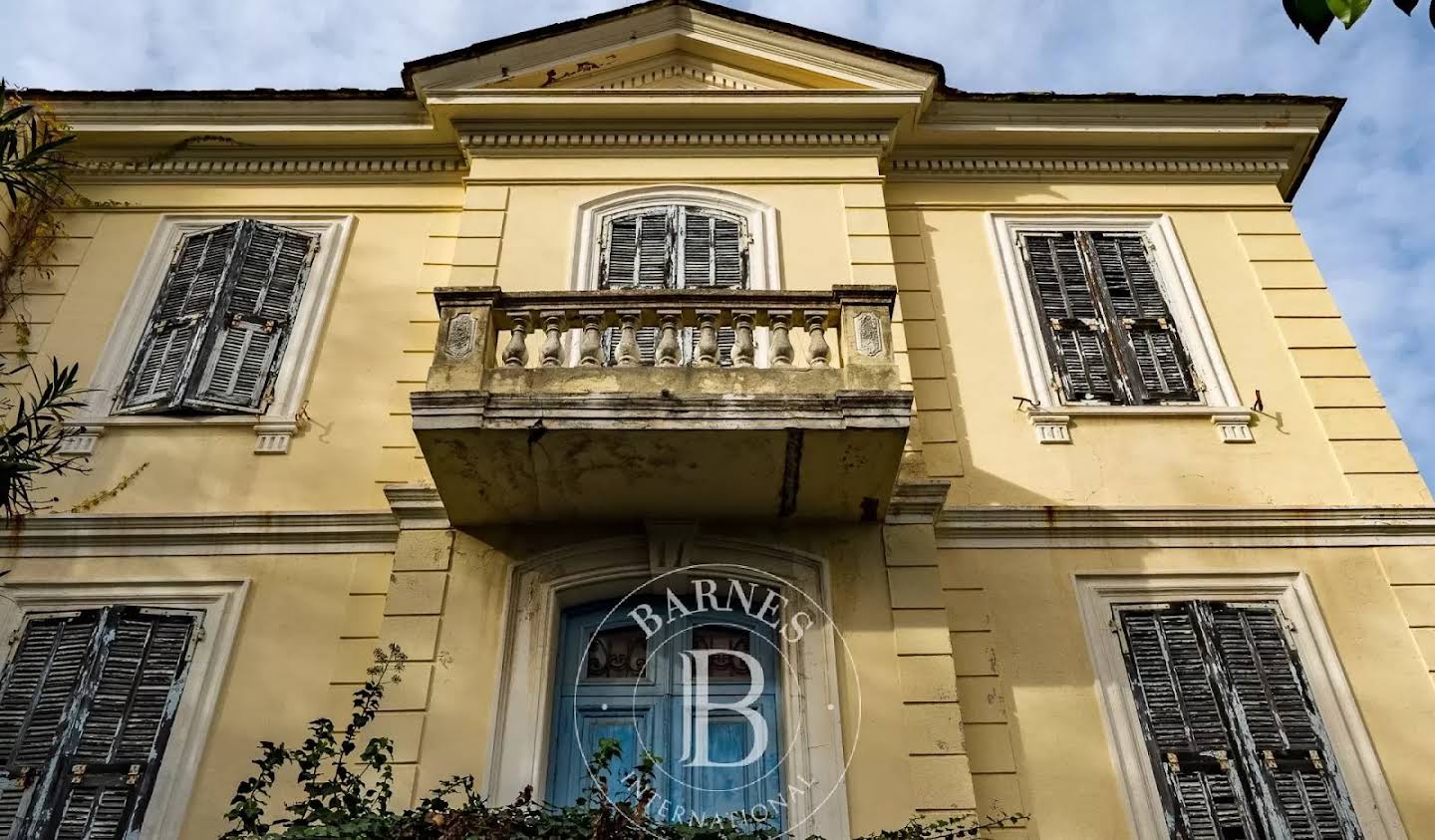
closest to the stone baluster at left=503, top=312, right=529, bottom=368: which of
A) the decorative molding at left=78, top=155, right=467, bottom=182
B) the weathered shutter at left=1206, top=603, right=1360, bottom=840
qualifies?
the decorative molding at left=78, top=155, right=467, bottom=182

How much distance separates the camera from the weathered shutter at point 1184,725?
6844 mm

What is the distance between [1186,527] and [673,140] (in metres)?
5.17

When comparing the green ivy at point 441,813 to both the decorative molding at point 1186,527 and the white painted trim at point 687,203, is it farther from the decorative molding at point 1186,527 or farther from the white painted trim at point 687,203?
the white painted trim at point 687,203

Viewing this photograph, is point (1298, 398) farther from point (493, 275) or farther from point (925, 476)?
point (493, 275)

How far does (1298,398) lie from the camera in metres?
8.76

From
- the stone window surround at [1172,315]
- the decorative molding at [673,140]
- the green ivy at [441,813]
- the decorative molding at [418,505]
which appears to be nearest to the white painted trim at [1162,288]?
the stone window surround at [1172,315]

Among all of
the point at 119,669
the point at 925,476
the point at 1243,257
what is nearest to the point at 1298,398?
the point at 1243,257

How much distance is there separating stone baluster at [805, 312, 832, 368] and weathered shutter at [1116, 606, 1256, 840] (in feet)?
8.34

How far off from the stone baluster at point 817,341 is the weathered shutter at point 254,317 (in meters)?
4.04

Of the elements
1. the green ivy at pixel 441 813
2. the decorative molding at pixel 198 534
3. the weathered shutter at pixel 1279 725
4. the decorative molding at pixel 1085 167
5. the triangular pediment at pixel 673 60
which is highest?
the triangular pediment at pixel 673 60

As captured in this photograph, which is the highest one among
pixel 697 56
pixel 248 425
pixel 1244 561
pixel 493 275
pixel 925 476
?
pixel 697 56

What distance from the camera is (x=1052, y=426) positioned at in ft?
28.0

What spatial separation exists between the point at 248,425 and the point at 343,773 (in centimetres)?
328

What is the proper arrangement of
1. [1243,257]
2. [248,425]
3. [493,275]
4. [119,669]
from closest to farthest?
[119,669], [248,425], [493,275], [1243,257]
